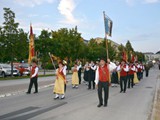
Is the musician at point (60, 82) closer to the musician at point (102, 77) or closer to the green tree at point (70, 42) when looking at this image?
the musician at point (102, 77)

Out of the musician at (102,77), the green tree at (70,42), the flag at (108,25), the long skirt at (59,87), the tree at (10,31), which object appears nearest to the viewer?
the musician at (102,77)

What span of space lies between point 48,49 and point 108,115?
32.9m

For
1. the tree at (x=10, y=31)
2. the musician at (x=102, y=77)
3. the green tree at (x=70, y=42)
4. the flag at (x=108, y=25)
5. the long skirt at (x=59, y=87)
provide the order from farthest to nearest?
the green tree at (x=70, y=42) → the tree at (x=10, y=31) → the flag at (x=108, y=25) → the long skirt at (x=59, y=87) → the musician at (x=102, y=77)

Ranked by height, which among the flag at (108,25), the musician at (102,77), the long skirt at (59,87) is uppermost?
the flag at (108,25)

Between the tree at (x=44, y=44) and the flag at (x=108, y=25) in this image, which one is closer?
the flag at (x=108, y=25)

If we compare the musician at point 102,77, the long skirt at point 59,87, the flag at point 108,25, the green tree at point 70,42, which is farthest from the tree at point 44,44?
the musician at point 102,77

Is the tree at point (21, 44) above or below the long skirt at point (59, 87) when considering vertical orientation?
above

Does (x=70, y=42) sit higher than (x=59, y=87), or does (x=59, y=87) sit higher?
(x=70, y=42)

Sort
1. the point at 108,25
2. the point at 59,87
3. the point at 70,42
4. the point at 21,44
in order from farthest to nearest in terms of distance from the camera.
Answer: the point at 70,42
the point at 21,44
the point at 108,25
the point at 59,87

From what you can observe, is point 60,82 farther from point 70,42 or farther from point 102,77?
Answer: point 70,42

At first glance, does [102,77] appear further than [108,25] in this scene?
No

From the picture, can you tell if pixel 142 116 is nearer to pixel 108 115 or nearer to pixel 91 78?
pixel 108 115

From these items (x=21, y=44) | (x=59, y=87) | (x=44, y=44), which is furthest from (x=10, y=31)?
(x=59, y=87)

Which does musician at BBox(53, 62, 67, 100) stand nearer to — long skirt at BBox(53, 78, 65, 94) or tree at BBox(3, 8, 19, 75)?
long skirt at BBox(53, 78, 65, 94)
